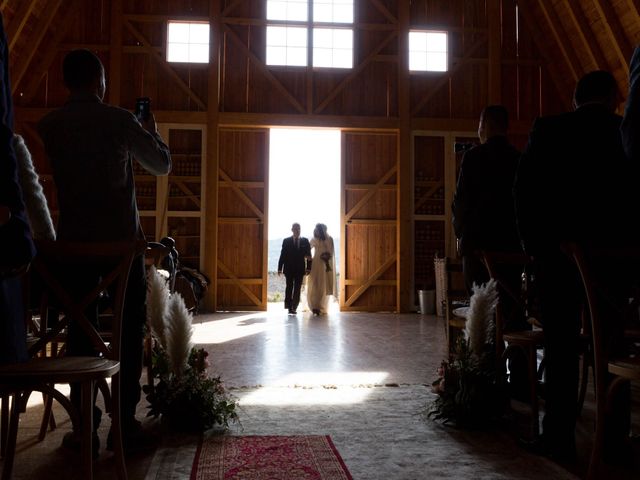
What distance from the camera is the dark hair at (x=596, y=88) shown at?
2.56m

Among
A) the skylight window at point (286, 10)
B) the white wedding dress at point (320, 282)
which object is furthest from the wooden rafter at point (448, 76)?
the white wedding dress at point (320, 282)

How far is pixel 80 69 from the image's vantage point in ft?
8.41

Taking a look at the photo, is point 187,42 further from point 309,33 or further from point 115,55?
point 309,33

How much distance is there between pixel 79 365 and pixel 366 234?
9.42 m

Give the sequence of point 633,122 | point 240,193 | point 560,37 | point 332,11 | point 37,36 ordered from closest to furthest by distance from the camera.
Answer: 1. point 633,122
2. point 37,36
3. point 560,37
4. point 240,193
5. point 332,11

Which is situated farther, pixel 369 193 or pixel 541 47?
pixel 541 47

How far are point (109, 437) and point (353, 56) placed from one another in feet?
31.3

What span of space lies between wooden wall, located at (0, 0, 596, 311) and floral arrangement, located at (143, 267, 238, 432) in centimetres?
745

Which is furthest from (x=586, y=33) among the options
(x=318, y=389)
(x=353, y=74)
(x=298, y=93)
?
(x=318, y=389)

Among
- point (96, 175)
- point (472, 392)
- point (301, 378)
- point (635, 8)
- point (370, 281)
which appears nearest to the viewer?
point (96, 175)

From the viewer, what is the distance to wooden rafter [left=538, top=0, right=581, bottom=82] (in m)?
10.2

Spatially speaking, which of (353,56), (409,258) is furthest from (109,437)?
(353,56)

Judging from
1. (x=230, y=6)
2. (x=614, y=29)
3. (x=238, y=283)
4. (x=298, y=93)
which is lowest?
(x=238, y=283)

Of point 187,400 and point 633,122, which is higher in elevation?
point 633,122
